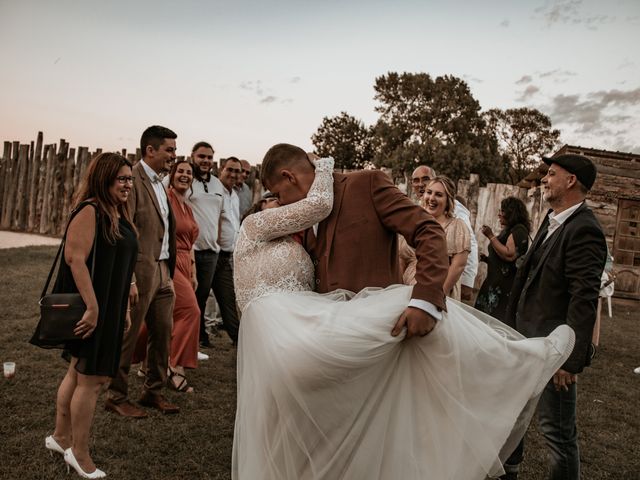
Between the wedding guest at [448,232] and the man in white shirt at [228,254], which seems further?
the man in white shirt at [228,254]

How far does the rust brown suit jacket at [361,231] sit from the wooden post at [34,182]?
16710mm

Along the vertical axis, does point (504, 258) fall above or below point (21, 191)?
above

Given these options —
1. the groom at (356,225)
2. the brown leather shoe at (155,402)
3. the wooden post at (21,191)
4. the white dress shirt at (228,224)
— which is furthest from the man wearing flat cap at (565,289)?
the wooden post at (21,191)

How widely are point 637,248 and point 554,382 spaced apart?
14.9 meters

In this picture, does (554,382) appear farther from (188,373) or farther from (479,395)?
(188,373)

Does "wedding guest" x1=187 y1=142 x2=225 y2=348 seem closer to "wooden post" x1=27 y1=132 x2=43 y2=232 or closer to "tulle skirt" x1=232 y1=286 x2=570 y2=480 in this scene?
"tulle skirt" x1=232 y1=286 x2=570 y2=480

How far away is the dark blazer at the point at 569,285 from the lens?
3.20 metres

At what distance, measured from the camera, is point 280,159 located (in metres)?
3.00

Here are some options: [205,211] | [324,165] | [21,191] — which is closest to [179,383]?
[205,211]

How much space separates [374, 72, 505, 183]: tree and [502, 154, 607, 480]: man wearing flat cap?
114 feet

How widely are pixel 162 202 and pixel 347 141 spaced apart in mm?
50570

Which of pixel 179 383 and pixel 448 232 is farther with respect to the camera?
pixel 179 383

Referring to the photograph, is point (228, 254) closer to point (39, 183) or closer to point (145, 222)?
point (145, 222)

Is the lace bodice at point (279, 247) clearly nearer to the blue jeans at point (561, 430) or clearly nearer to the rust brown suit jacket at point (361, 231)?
the rust brown suit jacket at point (361, 231)
